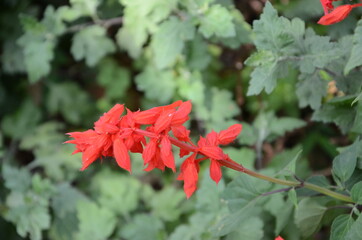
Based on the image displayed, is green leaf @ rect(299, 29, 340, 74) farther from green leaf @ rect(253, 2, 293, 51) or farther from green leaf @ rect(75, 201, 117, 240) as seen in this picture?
green leaf @ rect(75, 201, 117, 240)

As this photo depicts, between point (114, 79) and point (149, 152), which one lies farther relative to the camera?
point (114, 79)

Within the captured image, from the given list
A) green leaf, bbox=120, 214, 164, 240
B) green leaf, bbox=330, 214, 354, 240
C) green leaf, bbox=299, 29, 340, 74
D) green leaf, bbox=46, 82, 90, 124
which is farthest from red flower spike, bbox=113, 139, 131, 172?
green leaf, bbox=46, 82, 90, 124

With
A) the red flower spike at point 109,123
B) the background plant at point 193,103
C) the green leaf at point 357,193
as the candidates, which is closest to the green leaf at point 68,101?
the background plant at point 193,103

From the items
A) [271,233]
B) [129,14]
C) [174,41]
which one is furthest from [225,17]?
[271,233]

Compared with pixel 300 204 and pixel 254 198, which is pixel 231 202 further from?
pixel 300 204

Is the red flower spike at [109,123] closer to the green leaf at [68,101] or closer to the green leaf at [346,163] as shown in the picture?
the green leaf at [346,163]

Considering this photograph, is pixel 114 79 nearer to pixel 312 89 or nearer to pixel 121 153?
pixel 312 89

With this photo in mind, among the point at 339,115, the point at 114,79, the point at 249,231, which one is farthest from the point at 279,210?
the point at 114,79
